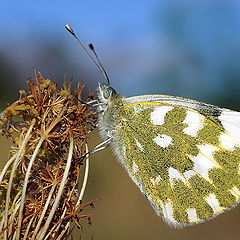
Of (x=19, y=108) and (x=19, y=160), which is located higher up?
(x=19, y=108)

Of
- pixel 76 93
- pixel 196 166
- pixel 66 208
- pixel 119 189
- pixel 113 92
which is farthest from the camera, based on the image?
pixel 119 189

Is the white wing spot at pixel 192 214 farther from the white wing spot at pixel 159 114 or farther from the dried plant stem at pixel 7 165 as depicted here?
the dried plant stem at pixel 7 165

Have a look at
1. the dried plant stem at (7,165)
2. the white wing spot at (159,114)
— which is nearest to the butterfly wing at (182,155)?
the white wing spot at (159,114)

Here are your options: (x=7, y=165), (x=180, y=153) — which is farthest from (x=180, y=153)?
(x=7, y=165)

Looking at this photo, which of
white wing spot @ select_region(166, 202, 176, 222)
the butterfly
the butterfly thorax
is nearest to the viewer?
the butterfly thorax

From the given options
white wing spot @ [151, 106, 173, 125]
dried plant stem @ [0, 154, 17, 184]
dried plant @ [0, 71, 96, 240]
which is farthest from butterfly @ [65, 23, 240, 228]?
dried plant stem @ [0, 154, 17, 184]

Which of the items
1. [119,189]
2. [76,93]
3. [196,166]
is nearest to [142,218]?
[119,189]

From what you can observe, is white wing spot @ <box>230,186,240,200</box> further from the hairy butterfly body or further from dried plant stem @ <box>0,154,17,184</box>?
dried plant stem @ <box>0,154,17,184</box>

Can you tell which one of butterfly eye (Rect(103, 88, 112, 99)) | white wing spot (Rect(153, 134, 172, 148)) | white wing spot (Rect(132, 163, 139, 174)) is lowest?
white wing spot (Rect(132, 163, 139, 174))

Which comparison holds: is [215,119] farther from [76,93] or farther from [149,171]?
[76,93]
